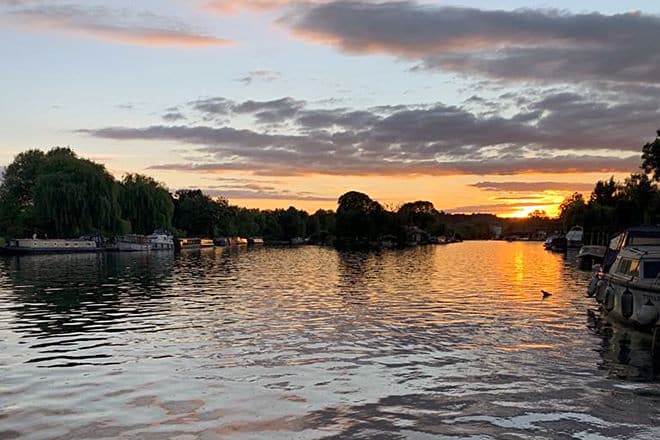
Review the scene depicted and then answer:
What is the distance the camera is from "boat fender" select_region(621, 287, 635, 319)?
1103 inches

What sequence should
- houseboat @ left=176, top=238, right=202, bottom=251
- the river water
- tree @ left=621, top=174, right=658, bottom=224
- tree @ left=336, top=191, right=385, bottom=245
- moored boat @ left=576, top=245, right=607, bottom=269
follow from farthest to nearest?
tree @ left=336, top=191, right=385, bottom=245 < houseboat @ left=176, top=238, right=202, bottom=251 < tree @ left=621, top=174, right=658, bottom=224 < moored boat @ left=576, top=245, right=607, bottom=269 < the river water

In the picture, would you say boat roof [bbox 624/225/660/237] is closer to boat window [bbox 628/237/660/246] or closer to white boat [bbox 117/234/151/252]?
boat window [bbox 628/237/660/246]

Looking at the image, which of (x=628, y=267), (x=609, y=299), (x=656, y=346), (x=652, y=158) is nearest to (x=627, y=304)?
(x=609, y=299)

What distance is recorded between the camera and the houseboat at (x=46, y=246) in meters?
98.8

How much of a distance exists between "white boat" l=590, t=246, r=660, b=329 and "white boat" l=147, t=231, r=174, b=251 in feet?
323

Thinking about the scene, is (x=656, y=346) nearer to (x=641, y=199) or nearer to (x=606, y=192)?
(x=641, y=199)

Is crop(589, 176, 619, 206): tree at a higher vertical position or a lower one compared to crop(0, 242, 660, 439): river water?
higher

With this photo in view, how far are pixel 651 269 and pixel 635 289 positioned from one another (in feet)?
3.81

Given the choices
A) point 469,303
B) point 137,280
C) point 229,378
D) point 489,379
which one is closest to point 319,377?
point 229,378

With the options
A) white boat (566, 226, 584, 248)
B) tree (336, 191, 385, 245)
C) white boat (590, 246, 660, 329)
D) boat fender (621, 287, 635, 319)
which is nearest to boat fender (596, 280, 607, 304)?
white boat (590, 246, 660, 329)

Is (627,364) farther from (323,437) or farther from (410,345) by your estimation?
(323,437)

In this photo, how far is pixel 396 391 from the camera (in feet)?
55.8

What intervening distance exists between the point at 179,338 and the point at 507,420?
47.2ft

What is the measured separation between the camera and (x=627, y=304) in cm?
2820
